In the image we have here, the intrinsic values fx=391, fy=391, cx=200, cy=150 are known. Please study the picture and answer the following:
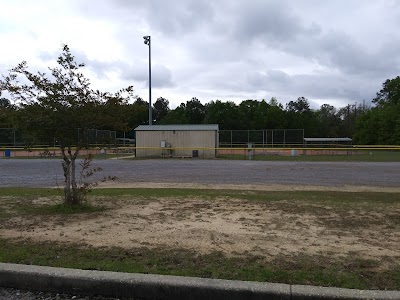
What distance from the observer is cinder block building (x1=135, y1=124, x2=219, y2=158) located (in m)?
36.1

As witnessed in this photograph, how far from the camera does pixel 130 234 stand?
20.0ft

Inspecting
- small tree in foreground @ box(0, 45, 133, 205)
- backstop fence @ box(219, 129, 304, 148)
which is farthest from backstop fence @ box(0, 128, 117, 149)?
backstop fence @ box(219, 129, 304, 148)

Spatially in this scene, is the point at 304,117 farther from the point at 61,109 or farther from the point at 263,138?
the point at 61,109

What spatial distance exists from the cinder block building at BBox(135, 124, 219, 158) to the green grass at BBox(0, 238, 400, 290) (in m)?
30.5

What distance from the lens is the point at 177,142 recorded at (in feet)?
121

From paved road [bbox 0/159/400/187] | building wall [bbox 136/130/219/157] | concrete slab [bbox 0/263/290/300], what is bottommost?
paved road [bbox 0/159/400/187]

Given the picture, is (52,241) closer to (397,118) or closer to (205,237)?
(205,237)

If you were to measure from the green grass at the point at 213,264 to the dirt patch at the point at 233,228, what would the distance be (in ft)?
0.92

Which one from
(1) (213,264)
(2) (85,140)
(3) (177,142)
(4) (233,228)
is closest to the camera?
(1) (213,264)

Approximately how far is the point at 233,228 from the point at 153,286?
2.60 metres

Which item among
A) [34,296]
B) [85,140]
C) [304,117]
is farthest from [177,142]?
[304,117]

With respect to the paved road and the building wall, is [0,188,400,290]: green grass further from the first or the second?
the building wall

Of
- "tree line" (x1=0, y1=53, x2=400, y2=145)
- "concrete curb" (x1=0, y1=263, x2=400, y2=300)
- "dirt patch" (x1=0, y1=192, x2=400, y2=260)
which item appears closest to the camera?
"concrete curb" (x1=0, y1=263, x2=400, y2=300)

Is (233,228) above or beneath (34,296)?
above
